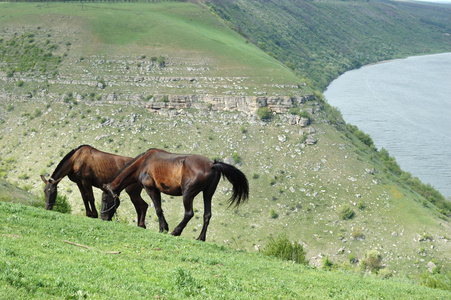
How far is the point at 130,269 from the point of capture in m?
9.65

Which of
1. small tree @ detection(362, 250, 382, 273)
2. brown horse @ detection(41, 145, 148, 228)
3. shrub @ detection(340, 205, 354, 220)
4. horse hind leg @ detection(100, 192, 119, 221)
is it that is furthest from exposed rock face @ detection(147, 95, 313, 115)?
horse hind leg @ detection(100, 192, 119, 221)

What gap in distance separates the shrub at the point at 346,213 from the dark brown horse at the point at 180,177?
32.0m

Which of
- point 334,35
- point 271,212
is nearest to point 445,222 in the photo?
point 271,212

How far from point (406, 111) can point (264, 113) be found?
5897cm

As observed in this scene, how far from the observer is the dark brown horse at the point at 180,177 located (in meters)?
16.5

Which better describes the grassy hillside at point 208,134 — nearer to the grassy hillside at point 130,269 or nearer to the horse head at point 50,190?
the horse head at point 50,190

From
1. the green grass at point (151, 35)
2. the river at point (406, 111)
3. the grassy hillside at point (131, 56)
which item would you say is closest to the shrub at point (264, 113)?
the grassy hillside at point (131, 56)

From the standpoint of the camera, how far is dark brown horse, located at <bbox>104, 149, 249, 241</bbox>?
54.0 feet

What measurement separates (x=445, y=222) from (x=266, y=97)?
28.1 metres

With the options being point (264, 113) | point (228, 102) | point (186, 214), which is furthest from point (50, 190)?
point (228, 102)

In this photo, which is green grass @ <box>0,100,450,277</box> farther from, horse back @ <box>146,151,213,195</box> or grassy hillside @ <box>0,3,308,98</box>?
horse back @ <box>146,151,213,195</box>

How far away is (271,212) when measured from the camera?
154 feet

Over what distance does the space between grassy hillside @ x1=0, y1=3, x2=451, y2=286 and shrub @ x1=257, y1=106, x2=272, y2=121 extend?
95cm

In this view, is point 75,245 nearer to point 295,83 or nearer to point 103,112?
point 103,112
